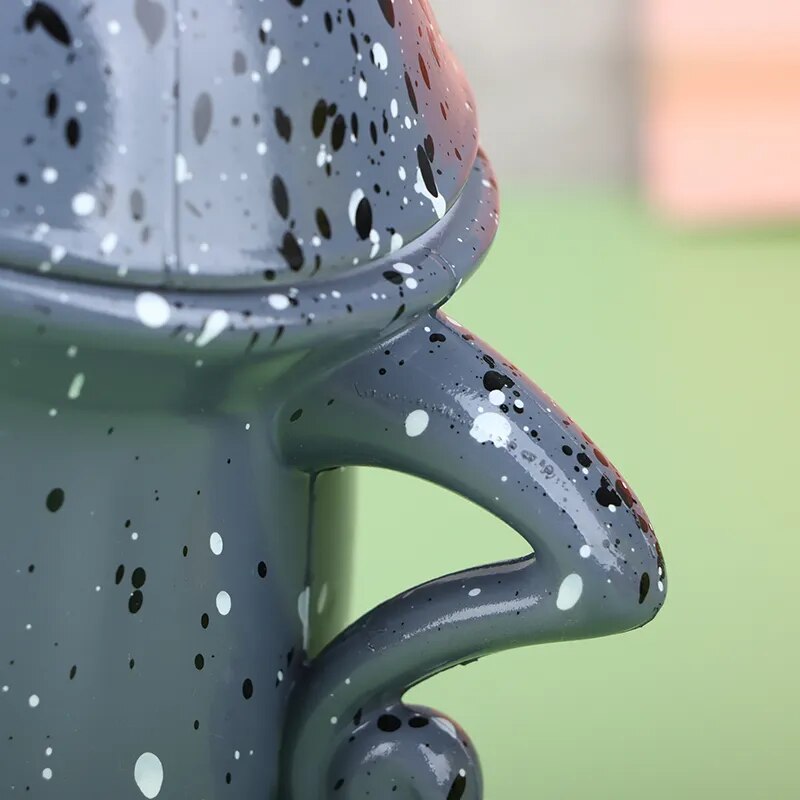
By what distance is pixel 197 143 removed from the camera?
32cm

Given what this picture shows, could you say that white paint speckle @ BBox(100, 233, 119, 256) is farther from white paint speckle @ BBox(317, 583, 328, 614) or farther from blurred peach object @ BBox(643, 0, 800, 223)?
blurred peach object @ BBox(643, 0, 800, 223)

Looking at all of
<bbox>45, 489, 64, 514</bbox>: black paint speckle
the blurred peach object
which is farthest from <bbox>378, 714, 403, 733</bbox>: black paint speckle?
the blurred peach object

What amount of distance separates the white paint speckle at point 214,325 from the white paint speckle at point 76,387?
3 centimetres

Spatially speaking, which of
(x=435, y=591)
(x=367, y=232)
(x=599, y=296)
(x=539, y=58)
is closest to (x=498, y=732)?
(x=435, y=591)

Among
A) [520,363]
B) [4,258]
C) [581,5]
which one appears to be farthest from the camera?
[581,5]

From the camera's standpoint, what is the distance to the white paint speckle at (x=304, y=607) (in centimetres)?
42

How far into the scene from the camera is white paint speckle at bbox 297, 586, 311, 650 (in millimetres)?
423

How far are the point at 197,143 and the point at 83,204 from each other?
3 centimetres

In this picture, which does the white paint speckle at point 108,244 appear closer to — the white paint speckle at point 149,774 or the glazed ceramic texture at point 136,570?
the glazed ceramic texture at point 136,570

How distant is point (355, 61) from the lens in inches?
13.9

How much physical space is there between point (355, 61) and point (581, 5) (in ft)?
5.24

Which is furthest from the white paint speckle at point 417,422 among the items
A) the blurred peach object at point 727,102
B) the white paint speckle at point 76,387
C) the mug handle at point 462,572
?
the blurred peach object at point 727,102

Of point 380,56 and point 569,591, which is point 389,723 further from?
point 380,56

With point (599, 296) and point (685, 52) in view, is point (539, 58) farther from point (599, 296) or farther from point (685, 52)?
point (599, 296)
